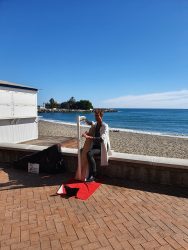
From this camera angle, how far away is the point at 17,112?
11.9m

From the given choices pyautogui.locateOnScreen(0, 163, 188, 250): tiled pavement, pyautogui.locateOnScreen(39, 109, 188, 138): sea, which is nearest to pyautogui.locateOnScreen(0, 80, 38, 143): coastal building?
pyautogui.locateOnScreen(39, 109, 188, 138): sea

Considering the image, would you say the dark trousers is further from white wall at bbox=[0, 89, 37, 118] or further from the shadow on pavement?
white wall at bbox=[0, 89, 37, 118]

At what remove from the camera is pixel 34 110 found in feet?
43.7

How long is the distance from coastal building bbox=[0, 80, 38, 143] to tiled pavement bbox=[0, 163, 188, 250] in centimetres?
626

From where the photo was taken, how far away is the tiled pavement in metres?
3.24

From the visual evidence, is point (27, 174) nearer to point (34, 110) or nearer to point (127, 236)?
point (127, 236)

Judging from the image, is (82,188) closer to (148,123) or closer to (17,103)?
(17,103)

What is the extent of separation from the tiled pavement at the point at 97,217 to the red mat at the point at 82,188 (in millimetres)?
127

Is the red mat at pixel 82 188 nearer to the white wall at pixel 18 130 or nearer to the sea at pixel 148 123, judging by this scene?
the sea at pixel 148 123

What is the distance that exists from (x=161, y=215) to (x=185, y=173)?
141 centimetres

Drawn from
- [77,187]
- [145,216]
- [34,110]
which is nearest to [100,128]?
[77,187]

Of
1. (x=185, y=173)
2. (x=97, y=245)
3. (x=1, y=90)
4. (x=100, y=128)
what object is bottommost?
(x=97, y=245)

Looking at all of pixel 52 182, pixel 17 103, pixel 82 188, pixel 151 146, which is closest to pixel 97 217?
pixel 82 188

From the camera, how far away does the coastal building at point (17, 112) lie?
11.1m
